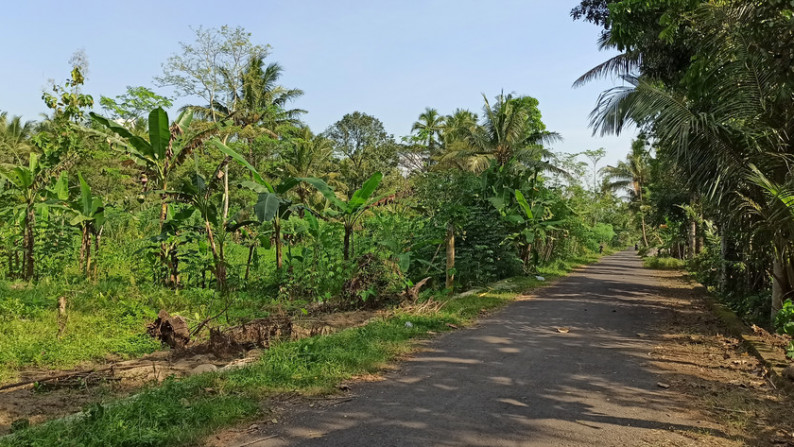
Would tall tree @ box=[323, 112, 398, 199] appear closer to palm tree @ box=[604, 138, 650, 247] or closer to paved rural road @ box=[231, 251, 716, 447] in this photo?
palm tree @ box=[604, 138, 650, 247]

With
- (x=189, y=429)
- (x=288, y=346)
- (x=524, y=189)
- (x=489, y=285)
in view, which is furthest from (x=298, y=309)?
(x=524, y=189)

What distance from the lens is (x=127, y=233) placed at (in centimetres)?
1238

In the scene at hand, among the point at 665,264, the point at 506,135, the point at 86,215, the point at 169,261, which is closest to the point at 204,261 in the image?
the point at 169,261

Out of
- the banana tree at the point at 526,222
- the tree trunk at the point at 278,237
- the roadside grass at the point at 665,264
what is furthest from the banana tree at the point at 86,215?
the roadside grass at the point at 665,264

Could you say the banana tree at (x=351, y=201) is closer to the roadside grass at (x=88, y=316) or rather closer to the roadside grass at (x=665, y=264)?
the roadside grass at (x=88, y=316)

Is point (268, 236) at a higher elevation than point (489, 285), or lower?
higher

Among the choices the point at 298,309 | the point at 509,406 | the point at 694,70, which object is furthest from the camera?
the point at 298,309

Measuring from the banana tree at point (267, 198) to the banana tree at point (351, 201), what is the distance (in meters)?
0.52

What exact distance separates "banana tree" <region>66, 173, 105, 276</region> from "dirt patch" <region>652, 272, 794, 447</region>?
8.47 metres

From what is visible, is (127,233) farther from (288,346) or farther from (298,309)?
(288,346)

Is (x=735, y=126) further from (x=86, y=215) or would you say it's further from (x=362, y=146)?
(x=362, y=146)

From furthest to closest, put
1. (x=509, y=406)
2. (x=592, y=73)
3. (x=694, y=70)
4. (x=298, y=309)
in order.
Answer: (x=592, y=73)
(x=298, y=309)
(x=694, y=70)
(x=509, y=406)

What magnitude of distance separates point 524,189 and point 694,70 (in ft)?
25.4

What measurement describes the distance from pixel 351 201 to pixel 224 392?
4560 mm
